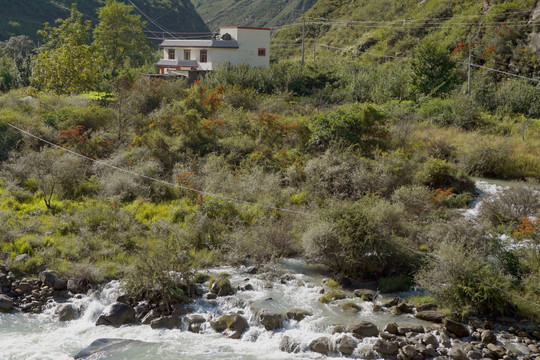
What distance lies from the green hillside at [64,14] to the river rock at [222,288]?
5870 centimetres

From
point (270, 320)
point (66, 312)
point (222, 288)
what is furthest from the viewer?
point (222, 288)

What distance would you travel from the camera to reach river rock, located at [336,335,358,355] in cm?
984

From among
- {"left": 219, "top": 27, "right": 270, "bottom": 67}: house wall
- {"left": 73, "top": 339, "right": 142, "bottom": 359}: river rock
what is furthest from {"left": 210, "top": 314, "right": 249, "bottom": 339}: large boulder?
{"left": 219, "top": 27, "right": 270, "bottom": 67}: house wall

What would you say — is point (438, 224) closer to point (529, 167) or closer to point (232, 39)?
point (529, 167)

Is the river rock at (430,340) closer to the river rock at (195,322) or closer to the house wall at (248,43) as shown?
the river rock at (195,322)

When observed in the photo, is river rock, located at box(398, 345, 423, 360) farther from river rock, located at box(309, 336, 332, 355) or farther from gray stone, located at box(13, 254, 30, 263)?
gray stone, located at box(13, 254, 30, 263)

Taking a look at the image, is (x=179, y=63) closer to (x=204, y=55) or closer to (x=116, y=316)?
(x=204, y=55)

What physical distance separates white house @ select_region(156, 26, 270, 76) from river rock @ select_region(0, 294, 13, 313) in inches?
1066

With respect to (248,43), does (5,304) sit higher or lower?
lower

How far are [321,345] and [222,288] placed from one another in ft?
9.59

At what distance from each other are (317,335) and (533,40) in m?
31.2

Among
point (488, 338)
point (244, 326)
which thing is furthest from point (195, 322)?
point (488, 338)

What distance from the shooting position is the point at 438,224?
13203 mm

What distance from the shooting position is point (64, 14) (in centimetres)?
7000
